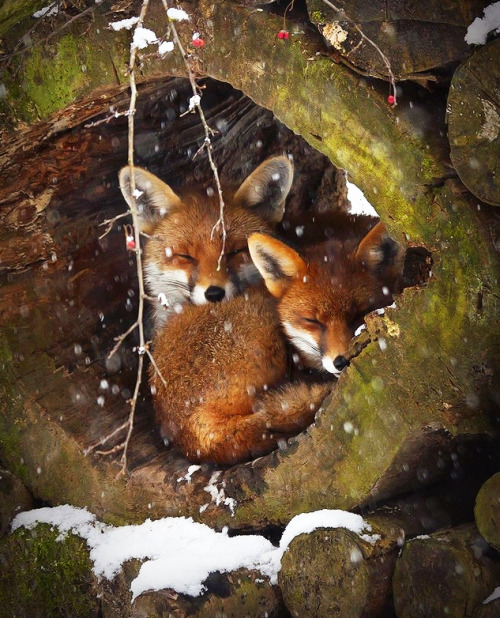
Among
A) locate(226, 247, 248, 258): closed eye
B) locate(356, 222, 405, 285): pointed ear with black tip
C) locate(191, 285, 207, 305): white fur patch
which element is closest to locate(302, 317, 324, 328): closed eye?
locate(356, 222, 405, 285): pointed ear with black tip

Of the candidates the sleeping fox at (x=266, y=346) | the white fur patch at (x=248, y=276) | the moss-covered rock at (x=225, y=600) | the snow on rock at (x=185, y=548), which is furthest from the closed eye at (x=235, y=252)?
the moss-covered rock at (x=225, y=600)

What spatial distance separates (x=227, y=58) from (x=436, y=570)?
2.38 meters

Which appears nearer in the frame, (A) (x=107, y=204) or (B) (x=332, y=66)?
(B) (x=332, y=66)

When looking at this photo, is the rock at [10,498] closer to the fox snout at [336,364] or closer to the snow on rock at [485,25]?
the fox snout at [336,364]

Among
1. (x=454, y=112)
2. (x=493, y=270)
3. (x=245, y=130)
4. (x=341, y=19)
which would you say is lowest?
(x=245, y=130)

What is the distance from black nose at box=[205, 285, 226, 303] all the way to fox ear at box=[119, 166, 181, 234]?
84 centimetres

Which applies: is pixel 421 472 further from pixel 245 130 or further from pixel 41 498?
pixel 245 130

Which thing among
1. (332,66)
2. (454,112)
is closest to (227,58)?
(332,66)

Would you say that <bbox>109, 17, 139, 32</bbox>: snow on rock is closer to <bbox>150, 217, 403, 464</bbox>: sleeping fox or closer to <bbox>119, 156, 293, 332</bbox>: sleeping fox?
<bbox>119, 156, 293, 332</bbox>: sleeping fox

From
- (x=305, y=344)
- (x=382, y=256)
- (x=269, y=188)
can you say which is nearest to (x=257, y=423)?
(x=305, y=344)

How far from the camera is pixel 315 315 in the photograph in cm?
397

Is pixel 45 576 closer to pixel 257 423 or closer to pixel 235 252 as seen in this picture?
pixel 257 423

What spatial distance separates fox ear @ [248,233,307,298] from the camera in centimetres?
400

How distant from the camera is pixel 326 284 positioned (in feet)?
13.2
